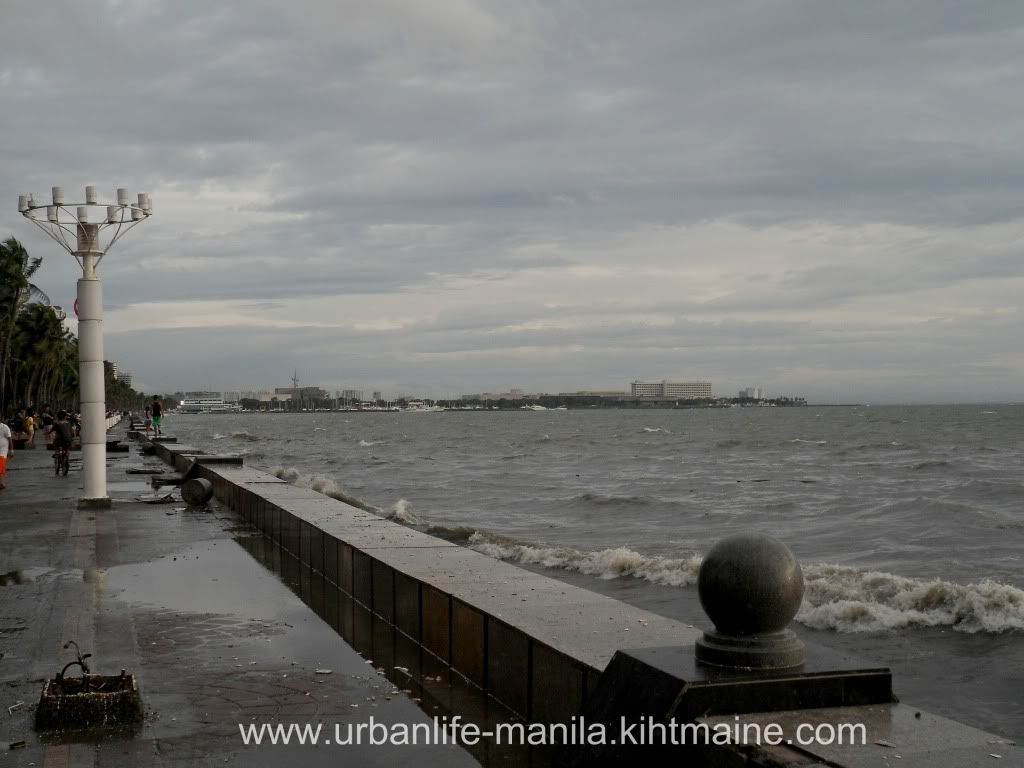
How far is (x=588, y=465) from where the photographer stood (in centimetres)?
5109

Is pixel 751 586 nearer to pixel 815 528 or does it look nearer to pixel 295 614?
pixel 295 614

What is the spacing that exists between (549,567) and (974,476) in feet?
95.8

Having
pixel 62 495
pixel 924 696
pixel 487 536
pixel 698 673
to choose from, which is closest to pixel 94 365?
pixel 62 495

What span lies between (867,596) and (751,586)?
10158 millimetres

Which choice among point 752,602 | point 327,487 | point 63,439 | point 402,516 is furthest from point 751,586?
point 327,487

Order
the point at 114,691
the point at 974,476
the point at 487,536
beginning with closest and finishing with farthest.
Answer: the point at 114,691, the point at 487,536, the point at 974,476

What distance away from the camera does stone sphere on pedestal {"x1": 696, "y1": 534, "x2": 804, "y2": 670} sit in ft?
13.8

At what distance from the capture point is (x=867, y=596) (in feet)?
44.4

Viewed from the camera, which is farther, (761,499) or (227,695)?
(761,499)

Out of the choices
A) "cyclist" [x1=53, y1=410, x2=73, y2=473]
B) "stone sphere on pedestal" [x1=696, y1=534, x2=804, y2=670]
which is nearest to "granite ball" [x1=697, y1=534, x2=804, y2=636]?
"stone sphere on pedestal" [x1=696, y1=534, x2=804, y2=670]

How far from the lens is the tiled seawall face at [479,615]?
532 cm

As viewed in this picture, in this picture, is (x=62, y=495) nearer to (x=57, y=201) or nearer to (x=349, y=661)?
(x=57, y=201)

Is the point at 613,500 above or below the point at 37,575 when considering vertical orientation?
below

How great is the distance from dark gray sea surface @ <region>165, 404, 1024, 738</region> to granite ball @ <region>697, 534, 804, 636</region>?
5.10 metres
